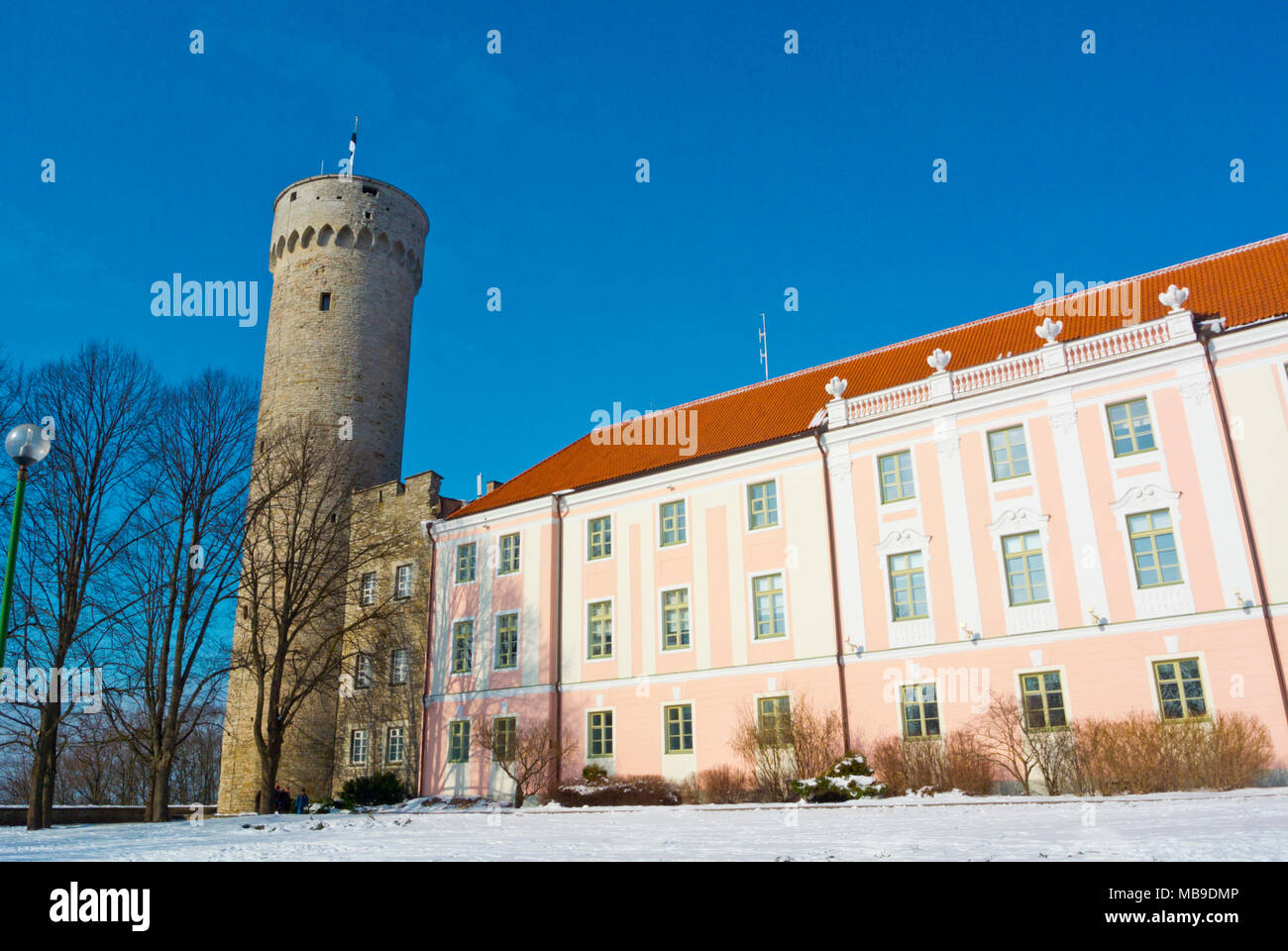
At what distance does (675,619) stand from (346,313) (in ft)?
76.6

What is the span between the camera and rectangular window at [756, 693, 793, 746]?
24.8 metres

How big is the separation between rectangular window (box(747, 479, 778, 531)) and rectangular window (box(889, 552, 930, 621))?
12.9 ft

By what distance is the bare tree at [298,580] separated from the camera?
31.4 m

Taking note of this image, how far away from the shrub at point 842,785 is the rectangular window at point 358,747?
1950 centimetres

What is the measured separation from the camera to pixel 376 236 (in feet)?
146

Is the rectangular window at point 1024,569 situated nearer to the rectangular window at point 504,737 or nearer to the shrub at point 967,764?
the shrub at point 967,764

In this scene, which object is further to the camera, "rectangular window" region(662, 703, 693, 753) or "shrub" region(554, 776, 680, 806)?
"rectangular window" region(662, 703, 693, 753)

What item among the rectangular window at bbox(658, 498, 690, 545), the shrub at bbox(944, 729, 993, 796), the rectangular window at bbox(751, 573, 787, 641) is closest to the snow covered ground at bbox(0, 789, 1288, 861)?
the shrub at bbox(944, 729, 993, 796)

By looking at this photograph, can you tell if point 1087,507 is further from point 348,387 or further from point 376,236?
point 376,236

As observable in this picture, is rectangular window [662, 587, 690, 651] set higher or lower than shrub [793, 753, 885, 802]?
higher

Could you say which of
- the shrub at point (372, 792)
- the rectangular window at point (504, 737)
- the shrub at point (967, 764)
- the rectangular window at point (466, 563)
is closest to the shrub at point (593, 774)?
the rectangular window at point (504, 737)

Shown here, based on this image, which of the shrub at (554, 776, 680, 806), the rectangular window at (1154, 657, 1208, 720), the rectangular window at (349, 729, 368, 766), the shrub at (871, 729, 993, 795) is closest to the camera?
the rectangular window at (1154, 657, 1208, 720)

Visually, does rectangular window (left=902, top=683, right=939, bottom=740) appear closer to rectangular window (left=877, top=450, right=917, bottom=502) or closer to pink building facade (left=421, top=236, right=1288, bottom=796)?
pink building facade (left=421, top=236, right=1288, bottom=796)
